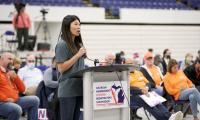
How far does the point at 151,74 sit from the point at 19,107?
2.87 m

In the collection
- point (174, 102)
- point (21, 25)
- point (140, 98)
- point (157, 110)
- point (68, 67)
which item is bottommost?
point (174, 102)

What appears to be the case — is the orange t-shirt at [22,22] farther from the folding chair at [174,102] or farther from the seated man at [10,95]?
the seated man at [10,95]

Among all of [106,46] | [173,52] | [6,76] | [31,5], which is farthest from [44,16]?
[6,76]

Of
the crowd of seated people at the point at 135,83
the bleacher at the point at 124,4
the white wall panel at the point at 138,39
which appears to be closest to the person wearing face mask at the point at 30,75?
the crowd of seated people at the point at 135,83

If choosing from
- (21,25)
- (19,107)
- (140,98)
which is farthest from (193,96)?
(21,25)

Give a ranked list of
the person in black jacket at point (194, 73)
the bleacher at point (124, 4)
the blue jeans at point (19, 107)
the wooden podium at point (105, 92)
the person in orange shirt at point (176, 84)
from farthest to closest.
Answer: the bleacher at point (124, 4) → the person in black jacket at point (194, 73) → the person in orange shirt at point (176, 84) → the blue jeans at point (19, 107) → the wooden podium at point (105, 92)

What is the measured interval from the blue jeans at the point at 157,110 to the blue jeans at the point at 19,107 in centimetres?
149

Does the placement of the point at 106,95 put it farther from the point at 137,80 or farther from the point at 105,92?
the point at 137,80

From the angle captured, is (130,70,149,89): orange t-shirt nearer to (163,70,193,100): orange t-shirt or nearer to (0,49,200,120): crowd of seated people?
(0,49,200,120): crowd of seated people

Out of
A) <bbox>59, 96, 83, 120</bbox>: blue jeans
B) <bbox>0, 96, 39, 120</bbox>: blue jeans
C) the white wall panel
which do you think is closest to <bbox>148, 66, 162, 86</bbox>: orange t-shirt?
<bbox>0, 96, 39, 120</bbox>: blue jeans

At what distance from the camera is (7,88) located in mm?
5301

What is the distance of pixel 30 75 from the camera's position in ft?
26.5

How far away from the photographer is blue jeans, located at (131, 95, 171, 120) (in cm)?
587

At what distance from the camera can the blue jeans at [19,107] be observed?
5.18 m
